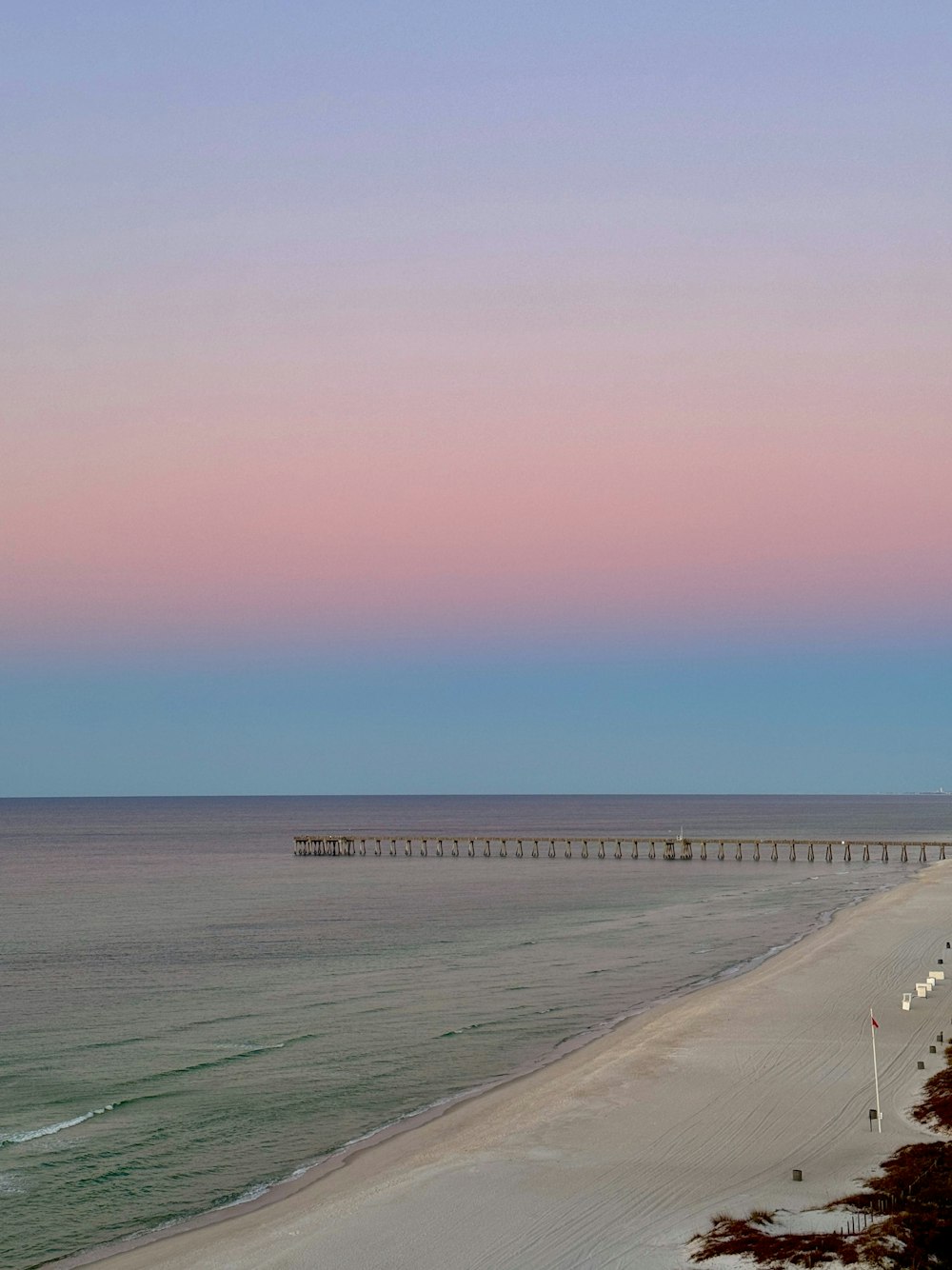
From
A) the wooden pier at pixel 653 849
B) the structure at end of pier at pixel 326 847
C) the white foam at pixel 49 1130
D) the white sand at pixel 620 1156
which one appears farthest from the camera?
the structure at end of pier at pixel 326 847

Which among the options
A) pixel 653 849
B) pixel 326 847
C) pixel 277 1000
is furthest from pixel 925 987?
pixel 326 847

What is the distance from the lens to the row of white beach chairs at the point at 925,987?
3972cm

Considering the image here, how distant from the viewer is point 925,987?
4241 cm

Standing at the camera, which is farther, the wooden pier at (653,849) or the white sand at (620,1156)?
the wooden pier at (653,849)

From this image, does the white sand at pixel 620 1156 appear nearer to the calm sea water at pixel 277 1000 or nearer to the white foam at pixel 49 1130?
the calm sea water at pixel 277 1000

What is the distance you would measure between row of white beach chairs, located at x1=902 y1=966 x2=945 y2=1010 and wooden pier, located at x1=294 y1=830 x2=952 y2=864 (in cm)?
7096

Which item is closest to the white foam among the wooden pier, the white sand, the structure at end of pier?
the white sand

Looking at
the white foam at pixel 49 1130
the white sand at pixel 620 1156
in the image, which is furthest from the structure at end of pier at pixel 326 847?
the white foam at pixel 49 1130

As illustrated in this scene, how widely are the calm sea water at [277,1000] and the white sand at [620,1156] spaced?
2302 mm

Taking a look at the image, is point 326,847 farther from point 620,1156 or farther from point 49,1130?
point 620,1156

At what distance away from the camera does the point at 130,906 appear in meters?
81.1

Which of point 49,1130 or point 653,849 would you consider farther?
point 653,849

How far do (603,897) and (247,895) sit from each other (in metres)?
25.8

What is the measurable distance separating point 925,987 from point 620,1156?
66.8 feet
